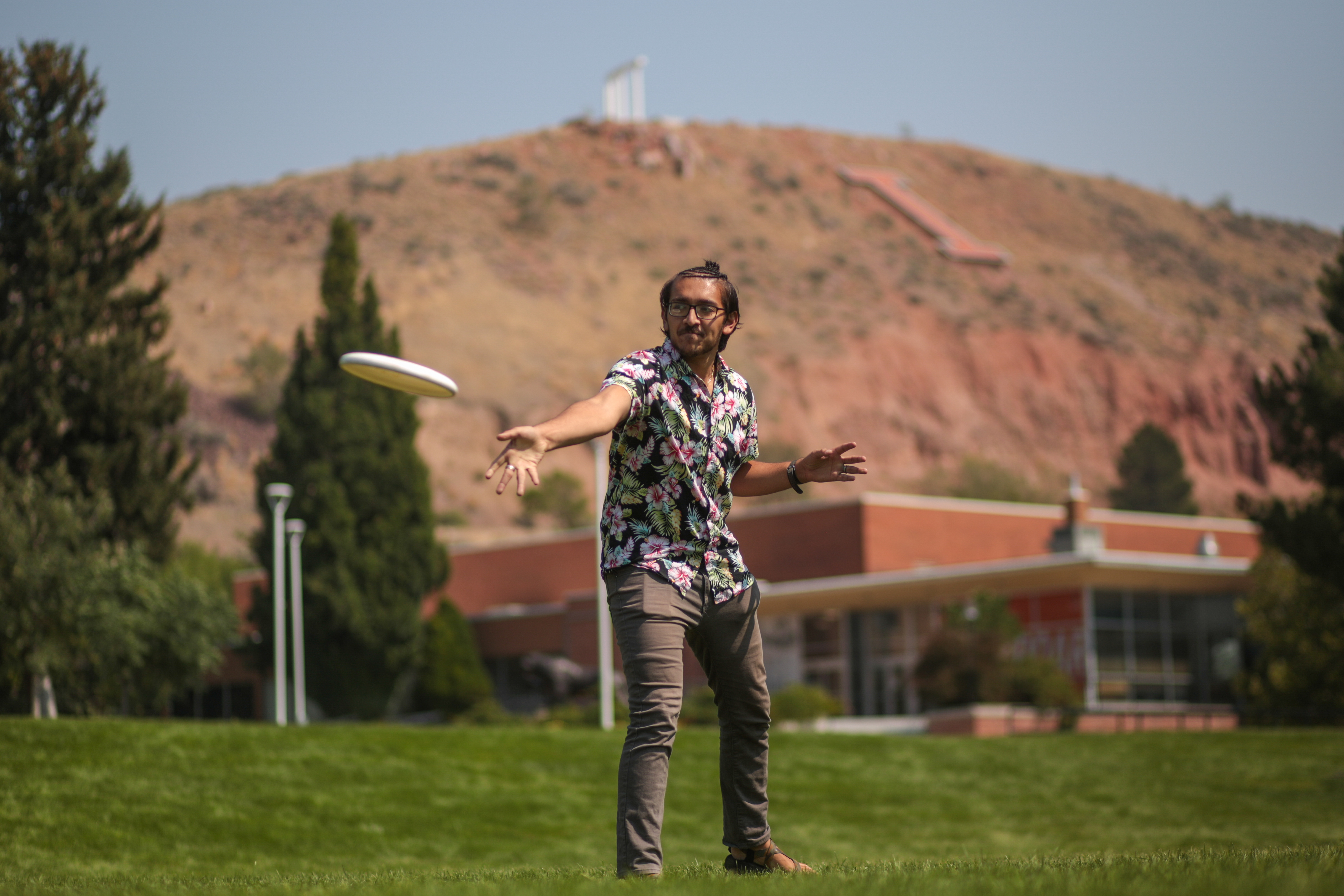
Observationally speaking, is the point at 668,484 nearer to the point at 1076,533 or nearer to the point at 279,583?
the point at 279,583

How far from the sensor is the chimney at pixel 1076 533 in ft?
133

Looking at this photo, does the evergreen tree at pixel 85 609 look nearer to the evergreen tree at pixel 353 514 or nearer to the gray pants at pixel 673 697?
the evergreen tree at pixel 353 514

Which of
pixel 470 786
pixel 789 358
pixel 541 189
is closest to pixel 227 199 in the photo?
pixel 541 189

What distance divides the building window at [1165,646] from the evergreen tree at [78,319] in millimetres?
23372

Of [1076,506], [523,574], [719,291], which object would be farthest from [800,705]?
[719,291]

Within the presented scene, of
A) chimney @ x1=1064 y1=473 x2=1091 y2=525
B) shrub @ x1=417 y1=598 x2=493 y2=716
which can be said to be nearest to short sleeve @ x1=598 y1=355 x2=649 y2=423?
shrub @ x1=417 y1=598 x2=493 y2=716

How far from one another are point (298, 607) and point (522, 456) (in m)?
27.1

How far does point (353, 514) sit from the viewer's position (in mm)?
39062

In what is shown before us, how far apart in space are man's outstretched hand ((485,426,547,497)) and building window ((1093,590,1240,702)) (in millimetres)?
34619

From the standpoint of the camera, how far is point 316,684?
3931 cm

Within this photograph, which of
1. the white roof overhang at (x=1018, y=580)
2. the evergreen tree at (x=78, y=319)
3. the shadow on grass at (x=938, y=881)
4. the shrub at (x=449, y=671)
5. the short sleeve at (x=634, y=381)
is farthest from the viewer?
the shrub at (x=449, y=671)

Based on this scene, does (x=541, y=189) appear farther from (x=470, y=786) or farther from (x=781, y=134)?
(x=470, y=786)

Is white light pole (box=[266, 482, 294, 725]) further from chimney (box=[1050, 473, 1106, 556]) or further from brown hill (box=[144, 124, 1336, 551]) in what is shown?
brown hill (box=[144, 124, 1336, 551])

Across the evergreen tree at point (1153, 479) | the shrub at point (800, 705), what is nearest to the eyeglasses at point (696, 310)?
the shrub at point (800, 705)
